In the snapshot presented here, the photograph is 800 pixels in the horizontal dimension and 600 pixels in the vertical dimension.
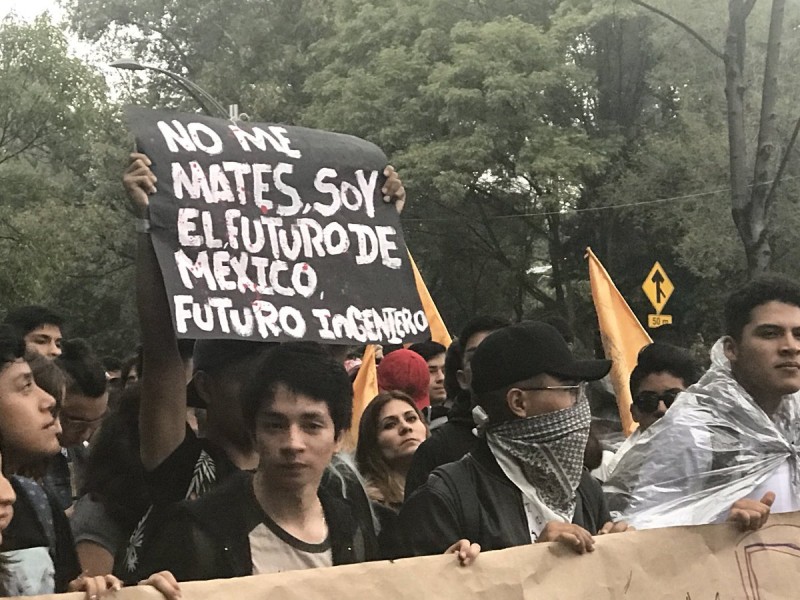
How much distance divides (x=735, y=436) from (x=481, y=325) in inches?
61.6

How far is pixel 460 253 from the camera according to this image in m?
29.0

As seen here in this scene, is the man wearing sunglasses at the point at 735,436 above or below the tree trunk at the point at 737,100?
below

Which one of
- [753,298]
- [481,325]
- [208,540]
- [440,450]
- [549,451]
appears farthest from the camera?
[481,325]

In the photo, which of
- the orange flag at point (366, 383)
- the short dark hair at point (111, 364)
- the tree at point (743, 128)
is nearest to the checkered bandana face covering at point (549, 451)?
the orange flag at point (366, 383)

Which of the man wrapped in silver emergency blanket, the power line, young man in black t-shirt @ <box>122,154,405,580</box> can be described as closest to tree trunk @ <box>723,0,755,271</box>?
the man wrapped in silver emergency blanket

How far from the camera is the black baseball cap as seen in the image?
122 inches

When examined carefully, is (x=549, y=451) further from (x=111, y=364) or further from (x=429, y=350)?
(x=111, y=364)

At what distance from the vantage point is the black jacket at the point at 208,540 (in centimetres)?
265

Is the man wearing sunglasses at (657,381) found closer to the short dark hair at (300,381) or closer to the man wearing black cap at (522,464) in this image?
the man wearing black cap at (522,464)

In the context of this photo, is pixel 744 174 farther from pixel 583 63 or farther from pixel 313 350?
pixel 583 63

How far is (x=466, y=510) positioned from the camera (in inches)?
116

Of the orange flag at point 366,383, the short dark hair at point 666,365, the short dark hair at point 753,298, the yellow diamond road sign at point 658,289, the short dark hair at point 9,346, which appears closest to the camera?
the short dark hair at point 9,346

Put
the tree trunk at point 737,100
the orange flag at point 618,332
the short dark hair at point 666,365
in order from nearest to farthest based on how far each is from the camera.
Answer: the short dark hair at point 666,365 → the orange flag at point 618,332 → the tree trunk at point 737,100

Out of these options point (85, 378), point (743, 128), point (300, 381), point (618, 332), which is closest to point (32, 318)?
point (85, 378)
